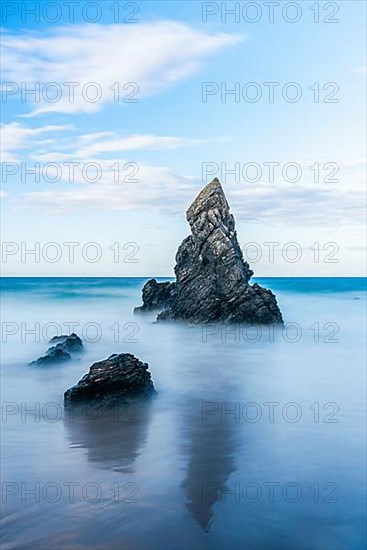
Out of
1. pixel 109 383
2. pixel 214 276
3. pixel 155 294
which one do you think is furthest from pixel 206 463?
pixel 155 294

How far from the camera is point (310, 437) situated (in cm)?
1367

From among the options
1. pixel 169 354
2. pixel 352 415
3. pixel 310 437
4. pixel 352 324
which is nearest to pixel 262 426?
pixel 310 437

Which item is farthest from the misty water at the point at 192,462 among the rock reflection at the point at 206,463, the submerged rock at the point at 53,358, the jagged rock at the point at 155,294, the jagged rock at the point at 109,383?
the jagged rock at the point at 155,294

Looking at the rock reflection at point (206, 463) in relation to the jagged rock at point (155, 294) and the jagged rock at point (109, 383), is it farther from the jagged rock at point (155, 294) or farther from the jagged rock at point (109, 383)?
the jagged rock at point (155, 294)

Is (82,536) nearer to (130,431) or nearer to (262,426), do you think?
(130,431)

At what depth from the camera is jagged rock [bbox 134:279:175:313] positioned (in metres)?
47.2

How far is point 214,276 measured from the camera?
3628 centimetres

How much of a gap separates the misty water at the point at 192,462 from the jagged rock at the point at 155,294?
24.1 metres

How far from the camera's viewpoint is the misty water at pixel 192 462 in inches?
342

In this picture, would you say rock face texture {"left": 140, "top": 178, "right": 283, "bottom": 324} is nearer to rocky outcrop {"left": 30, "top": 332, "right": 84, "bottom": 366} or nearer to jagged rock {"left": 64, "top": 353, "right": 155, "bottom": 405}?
rocky outcrop {"left": 30, "top": 332, "right": 84, "bottom": 366}

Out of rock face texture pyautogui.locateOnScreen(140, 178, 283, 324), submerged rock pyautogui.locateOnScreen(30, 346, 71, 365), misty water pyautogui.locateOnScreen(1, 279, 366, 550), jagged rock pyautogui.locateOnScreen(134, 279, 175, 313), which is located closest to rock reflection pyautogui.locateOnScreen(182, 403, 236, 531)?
misty water pyautogui.locateOnScreen(1, 279, 366, 550)

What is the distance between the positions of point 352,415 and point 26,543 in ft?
34.1

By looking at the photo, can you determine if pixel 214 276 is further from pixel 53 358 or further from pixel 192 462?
pixel 192 462

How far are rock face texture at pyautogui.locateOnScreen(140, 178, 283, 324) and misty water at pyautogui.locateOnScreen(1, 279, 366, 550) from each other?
1223cm
